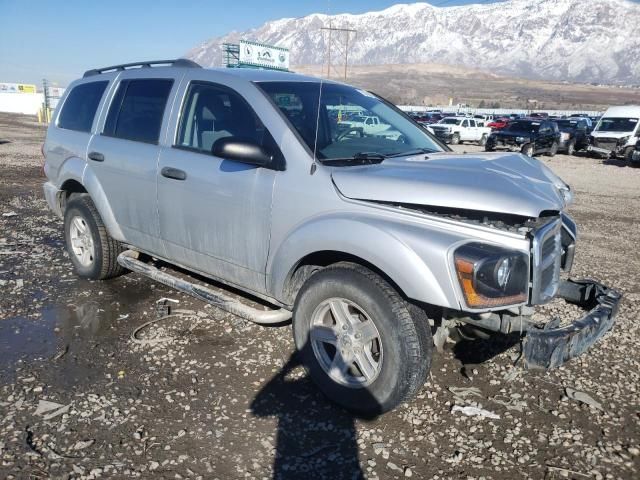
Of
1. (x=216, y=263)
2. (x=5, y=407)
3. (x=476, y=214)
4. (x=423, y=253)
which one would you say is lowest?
(x=5, y=407)

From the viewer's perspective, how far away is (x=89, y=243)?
5152 mm

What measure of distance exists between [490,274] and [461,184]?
519 millimetres

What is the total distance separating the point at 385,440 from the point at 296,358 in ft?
3.50

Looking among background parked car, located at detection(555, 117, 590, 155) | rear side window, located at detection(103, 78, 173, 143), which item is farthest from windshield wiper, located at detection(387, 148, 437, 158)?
background parked car, located at detection(555, 117, 590, 155)

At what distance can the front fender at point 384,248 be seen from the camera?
2.73 m

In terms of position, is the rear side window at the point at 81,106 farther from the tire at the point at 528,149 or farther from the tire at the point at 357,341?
the tire at the point at 528,149

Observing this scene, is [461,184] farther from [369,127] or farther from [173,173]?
[173,173]

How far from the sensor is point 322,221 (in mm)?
3164

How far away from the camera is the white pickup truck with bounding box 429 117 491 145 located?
32.6m

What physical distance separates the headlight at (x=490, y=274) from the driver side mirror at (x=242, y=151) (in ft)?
4.42

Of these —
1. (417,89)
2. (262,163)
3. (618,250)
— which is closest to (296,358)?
(262,163)

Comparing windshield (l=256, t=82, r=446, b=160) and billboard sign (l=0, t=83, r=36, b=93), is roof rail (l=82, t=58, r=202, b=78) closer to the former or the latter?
windshield (l=256, t=82, r=446, b=160)

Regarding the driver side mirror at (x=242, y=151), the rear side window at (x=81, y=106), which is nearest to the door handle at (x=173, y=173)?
the driver side mirror at (x=242, y=151)

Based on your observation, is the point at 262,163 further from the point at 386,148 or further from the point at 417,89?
the point at 417,89
